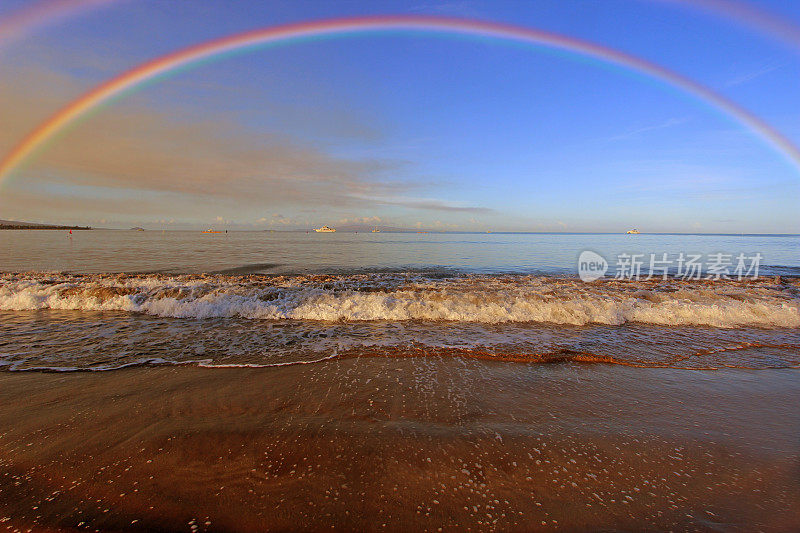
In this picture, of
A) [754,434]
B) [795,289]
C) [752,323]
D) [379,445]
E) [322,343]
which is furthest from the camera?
[795,289]

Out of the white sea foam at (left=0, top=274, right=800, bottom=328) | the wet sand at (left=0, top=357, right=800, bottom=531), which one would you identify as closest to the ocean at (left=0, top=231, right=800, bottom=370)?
the white sea foam at (left=0, top=274, right=800, bottom=328)

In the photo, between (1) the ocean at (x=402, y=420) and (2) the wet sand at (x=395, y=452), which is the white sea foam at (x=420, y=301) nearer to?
(1) the ocean at (x=402, y=420)

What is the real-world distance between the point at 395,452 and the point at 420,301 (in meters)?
7.44

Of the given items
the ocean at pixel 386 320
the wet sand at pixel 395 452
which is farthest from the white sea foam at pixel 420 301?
the wet sand at pixel 395 452

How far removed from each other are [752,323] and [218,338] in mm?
14576

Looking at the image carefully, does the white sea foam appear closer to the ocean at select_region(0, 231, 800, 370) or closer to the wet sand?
the ocean at select_region(0, 231, 800, 370)

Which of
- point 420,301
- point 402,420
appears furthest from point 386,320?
point 402,420

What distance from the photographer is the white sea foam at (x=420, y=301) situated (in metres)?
10.0

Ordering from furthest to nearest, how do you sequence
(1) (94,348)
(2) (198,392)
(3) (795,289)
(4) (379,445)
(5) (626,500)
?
(3) (795,289)
(1) (94,348)
(2) (198,392)
(4) (379,445)
(5) (626,500)

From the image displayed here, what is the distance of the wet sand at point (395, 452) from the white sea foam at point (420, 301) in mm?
4258

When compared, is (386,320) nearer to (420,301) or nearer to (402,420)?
(420,301)

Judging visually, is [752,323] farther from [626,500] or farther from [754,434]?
[626,500]

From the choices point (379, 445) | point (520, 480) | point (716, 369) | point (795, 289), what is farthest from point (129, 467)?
point (795, 289)

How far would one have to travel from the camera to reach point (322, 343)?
767 cm
